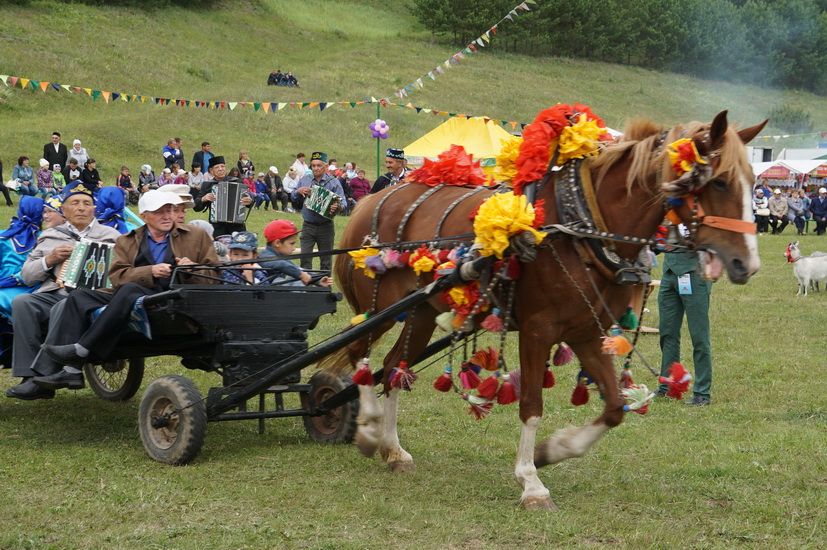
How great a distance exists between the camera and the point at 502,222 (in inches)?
205

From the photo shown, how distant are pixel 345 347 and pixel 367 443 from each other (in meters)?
0.83

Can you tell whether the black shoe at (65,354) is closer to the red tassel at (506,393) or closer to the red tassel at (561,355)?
the red tassel at (506,393)

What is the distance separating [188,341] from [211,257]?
63 cm

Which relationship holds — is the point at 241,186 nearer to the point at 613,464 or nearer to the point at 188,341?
the point at 188,341

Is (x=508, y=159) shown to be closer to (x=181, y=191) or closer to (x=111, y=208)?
(x=181, y=191)

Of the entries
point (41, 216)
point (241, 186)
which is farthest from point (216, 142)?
point (41, 216)

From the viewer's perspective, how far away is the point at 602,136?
222 inches

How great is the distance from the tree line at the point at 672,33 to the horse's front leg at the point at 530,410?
57.8 meters

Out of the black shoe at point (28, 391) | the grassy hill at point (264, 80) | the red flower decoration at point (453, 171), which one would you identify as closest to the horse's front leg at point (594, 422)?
the red flower decoration at point (453, 171)

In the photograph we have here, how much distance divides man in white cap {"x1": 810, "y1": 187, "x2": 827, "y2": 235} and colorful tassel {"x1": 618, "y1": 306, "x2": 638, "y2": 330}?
28025mm

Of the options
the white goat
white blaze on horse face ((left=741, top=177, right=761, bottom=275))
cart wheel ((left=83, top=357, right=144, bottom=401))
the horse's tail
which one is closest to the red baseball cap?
the horse's tail

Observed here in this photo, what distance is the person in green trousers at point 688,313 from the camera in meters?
7.95

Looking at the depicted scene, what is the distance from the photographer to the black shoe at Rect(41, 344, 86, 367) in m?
6.43

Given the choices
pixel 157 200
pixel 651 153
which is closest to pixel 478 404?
pixel 651 153
